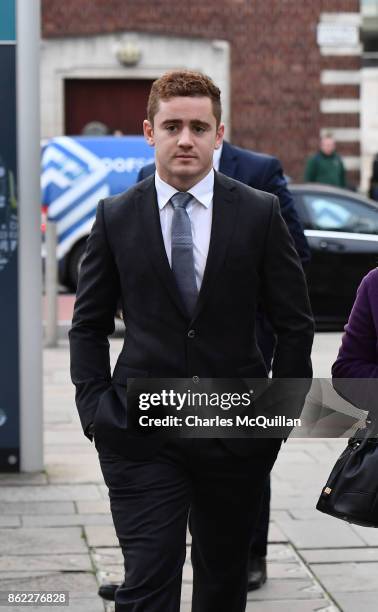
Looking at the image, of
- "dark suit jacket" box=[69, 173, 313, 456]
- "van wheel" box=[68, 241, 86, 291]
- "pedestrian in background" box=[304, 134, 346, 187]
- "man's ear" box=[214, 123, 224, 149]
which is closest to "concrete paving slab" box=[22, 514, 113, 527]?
"dark suit jacket" box=[69, 173, 313, 456]

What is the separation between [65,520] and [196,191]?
2671 millimetres

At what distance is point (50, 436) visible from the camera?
811 centimetres

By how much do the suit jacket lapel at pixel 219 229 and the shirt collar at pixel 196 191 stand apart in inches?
0.8

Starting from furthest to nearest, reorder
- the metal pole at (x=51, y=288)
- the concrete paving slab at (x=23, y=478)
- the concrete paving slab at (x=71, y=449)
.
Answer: the metal pole at (x=51, y=288), the concrete paving slab at (x=71, y=449), the concrete paving slab at (x=23, y=478)

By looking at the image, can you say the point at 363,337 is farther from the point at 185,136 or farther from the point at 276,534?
the point at 276,534

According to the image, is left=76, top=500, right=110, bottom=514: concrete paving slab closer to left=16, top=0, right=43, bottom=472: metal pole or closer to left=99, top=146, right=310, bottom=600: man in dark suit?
left=16, top=0, right=43, bottom=472: metal pole

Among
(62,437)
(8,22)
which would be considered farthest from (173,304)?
(62,437)

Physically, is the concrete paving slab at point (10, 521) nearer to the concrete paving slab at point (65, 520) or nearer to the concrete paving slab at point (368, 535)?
the concrete paving slab at point (65, 520)

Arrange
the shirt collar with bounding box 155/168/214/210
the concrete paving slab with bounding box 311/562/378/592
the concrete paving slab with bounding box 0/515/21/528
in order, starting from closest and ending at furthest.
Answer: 1. the shirt collar with bounding box 155/168/214/210
2. the concrete paving slab with bounding box 311/562/378/592
3. the concrete paving slab with bounding box 0/515/21/528

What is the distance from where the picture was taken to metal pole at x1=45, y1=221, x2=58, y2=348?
12406 mm

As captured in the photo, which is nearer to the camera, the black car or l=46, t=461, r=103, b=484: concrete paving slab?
l=46, t=461, r=103, b=484: concrete paving slab

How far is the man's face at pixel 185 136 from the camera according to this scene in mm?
3691

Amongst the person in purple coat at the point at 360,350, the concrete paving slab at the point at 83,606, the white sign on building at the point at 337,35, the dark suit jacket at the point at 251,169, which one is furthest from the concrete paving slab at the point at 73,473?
the white sign on building at the point at 337,35

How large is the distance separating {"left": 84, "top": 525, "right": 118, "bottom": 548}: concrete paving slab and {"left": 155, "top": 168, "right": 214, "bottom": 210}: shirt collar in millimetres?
2260
